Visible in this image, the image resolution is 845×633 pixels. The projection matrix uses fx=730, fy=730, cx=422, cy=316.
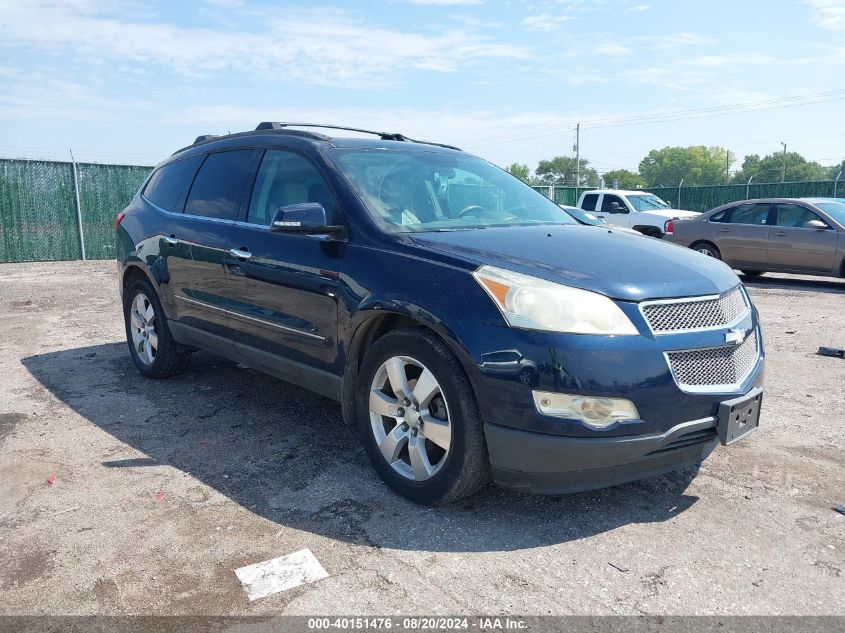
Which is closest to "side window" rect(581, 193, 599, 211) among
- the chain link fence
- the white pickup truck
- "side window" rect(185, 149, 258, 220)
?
the white pickup truck

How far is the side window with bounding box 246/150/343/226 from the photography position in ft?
13.8

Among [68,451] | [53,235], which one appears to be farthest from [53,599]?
[53,235]

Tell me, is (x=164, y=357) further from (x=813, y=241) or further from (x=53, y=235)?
(x=53, y=235)

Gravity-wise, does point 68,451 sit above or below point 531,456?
below

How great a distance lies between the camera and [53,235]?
55.2ft

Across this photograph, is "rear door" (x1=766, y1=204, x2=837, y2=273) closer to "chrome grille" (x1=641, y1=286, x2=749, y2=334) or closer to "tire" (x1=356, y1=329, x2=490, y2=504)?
"chrome grille" (x1=641, y1=286, x2=749, y2=334)

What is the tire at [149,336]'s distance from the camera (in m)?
5.65

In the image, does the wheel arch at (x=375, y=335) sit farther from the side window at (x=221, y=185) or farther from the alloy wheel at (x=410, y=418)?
the side window at (x=221, y=185)

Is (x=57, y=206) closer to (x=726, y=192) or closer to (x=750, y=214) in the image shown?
(x=750, y=214)

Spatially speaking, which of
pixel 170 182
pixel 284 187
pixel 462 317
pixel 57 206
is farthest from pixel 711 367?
pixel 57 206

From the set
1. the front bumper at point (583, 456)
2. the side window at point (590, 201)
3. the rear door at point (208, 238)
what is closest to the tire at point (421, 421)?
the front bumper at point (583, 456)

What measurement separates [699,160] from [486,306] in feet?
494

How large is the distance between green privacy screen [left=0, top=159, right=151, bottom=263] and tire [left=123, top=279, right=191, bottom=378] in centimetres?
1219

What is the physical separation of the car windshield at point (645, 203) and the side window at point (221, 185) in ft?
47.3
